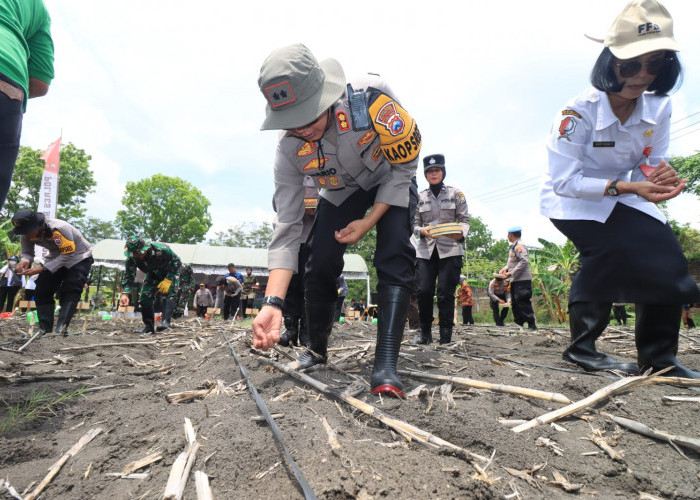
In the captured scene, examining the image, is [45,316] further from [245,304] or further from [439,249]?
[245,304]

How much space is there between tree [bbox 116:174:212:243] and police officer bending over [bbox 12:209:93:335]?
35.0 meters

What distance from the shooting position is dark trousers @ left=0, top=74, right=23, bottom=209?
74.5 inches

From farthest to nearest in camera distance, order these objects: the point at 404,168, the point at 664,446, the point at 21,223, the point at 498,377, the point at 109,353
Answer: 1. the point at 21,223
2. the point at 109,353
3. the point at 498,377
4. the point at 404,168
5. the point at 664,446

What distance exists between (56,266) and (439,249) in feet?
18.6

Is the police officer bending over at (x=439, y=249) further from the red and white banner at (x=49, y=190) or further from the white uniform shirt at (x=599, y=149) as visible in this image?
the red and white banner at (x=49, y=190)

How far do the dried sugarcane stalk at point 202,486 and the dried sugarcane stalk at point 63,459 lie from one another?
22.7 inches

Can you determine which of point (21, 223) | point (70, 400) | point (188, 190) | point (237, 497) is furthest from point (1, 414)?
point (188, 190)

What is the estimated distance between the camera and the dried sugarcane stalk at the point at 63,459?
1351 millimetres

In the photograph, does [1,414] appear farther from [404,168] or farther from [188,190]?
[188,190]

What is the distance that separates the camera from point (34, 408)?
222cm

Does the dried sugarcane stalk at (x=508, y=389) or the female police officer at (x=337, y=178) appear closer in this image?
the dried sugarcane stalk at (x=508, y=389)

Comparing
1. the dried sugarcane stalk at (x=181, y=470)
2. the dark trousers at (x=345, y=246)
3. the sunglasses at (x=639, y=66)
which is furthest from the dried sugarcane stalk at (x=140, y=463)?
the sunglasses at (x=639, y=66)

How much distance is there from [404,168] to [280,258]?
0.96 metres

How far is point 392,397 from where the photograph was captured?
2.08 m
